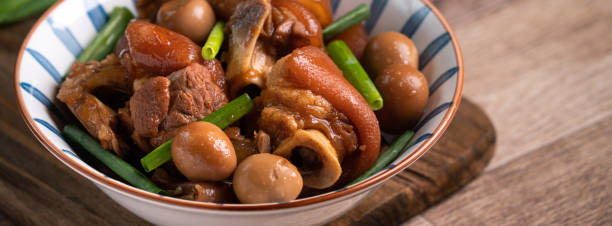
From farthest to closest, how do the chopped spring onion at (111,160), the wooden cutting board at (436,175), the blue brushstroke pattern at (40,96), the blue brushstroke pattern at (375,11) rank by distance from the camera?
the blue brushstroke pattern at (375,11), the wooden cutting board at (436,175), the blue brushstroke pattern at (40,96), the chopped spring onion at (111,160)

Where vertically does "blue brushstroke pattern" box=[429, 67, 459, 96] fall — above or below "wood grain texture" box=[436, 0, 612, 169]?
above

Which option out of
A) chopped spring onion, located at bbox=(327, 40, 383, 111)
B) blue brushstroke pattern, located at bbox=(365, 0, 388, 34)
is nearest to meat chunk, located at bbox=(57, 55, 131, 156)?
chopped spring onion, located at bbox=(327, 40, 383, 111)

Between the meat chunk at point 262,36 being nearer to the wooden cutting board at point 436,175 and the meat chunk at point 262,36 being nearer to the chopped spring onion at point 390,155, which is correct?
the chopped spring onion at point 390,155

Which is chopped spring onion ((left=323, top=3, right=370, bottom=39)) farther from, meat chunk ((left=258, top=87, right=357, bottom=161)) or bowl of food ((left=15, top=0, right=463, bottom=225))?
meat chunk ((left=258, top=87, right=357, bottom=161))

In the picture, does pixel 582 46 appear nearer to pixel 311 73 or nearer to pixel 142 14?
pixel 311 73

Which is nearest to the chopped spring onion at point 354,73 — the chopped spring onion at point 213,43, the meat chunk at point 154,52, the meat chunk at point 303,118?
the meat chunk at point 303,118

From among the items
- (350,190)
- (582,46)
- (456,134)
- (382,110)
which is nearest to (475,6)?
(582,46)

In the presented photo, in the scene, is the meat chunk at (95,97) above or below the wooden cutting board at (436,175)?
above

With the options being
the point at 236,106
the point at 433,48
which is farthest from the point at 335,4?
the point at 236,106
